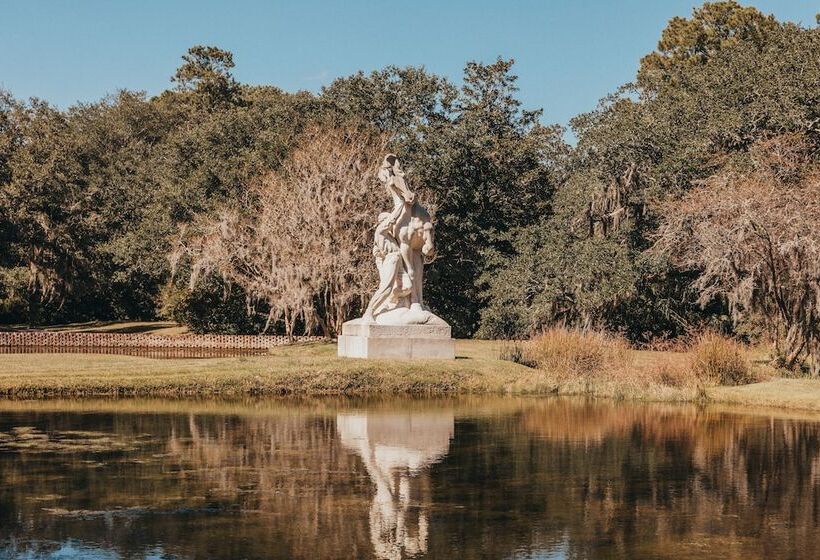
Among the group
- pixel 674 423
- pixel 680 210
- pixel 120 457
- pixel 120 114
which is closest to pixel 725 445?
pixel 674 423

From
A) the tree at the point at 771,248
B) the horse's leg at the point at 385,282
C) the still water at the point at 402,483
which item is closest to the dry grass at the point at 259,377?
the horse's leg at the point at 385,282

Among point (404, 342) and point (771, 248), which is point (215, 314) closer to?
point (404, 342)

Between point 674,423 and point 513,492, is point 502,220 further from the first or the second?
point 513,492

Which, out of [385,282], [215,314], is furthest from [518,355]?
[215,314]

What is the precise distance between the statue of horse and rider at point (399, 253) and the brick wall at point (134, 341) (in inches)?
664

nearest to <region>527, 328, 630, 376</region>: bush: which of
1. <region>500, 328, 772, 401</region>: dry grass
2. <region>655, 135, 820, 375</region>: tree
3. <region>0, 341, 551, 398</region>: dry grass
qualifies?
<region>500, 328, 772, 401</region>: dry grass

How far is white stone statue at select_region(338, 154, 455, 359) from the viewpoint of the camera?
2966 centimetres

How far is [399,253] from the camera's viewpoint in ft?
98.9

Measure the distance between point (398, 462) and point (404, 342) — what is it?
530 inches

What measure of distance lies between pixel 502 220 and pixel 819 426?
30505mm

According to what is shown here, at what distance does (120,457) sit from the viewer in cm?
1644

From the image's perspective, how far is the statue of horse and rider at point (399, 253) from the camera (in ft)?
98.6

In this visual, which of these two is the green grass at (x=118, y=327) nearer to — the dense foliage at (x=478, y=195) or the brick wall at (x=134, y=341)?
the dense foliage at (x=478, y=195)

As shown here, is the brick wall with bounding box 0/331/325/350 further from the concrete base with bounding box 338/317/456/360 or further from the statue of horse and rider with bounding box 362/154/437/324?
the concrete base with bounding box 338/317/456/360
